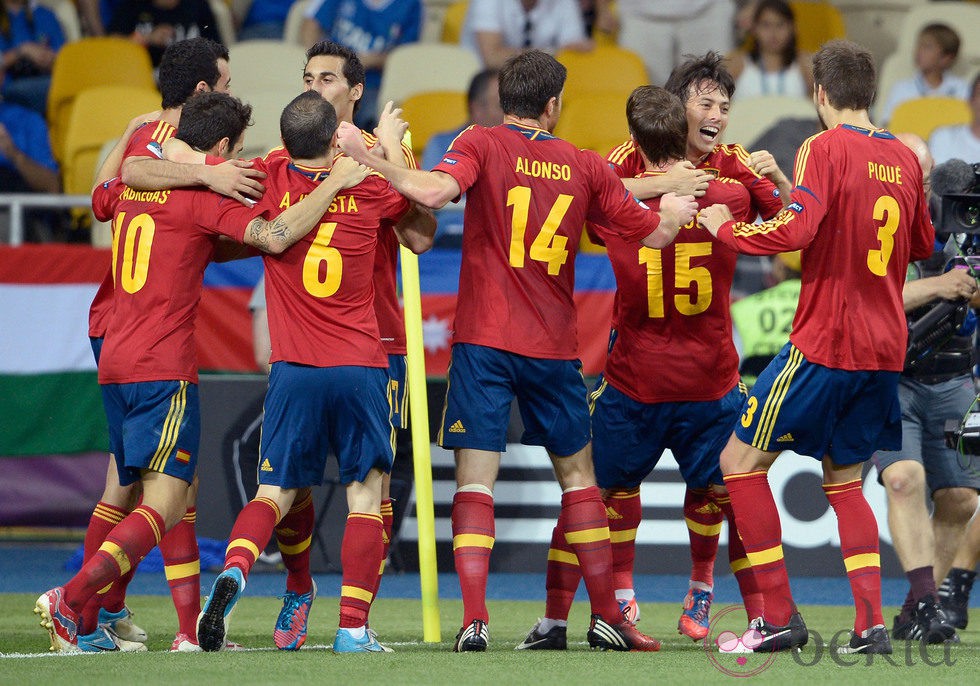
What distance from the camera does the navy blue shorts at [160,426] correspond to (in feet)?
19.7

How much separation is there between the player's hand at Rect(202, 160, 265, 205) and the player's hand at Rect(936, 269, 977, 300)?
3.01 meters

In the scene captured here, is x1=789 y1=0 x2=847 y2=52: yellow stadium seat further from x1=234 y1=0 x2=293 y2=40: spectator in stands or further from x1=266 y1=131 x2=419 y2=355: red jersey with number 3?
x1=266 y1=131 x2=419 y2=355: red jersey with number 3

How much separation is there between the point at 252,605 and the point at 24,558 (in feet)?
7.99

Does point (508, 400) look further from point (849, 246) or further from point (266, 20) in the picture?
point (266, 20)

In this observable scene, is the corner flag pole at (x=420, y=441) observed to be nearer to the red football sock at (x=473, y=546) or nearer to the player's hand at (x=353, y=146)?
the red football sock at (x=473, y=546)

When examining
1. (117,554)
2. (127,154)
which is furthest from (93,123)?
(117,554)

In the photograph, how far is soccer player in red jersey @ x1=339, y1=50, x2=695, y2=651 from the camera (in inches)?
235

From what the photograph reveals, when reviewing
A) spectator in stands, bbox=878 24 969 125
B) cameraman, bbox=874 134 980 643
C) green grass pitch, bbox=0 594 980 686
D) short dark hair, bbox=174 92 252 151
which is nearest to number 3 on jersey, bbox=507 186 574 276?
short dark hair, bbox=174 92 252 151

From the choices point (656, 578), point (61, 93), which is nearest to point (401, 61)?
point (61, 93)

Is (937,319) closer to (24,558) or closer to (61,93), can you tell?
(24,558)

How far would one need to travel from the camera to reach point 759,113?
1244 cm

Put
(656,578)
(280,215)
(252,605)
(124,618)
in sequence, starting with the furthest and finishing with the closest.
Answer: (656,578) < (252,605) < (124,618) < (280,215)

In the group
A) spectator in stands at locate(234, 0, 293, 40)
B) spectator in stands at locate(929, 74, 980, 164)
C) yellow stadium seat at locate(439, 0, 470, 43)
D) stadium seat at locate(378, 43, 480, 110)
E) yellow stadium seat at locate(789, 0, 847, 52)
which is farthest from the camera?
yellow stadium seat at locate(439, 0, 470, 43)

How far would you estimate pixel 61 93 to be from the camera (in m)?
12.4
